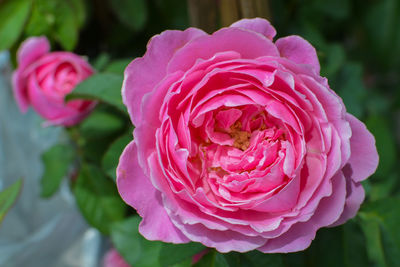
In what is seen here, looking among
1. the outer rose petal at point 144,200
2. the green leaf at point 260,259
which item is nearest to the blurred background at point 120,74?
the green leaf at point 260,259

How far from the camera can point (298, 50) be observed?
344 millimetres

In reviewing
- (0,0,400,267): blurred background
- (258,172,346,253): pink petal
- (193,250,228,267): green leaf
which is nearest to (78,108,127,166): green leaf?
(0,0,400,267): blurred background

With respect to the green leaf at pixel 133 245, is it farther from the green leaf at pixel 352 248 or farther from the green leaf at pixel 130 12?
the green leaf at pixel 130 12

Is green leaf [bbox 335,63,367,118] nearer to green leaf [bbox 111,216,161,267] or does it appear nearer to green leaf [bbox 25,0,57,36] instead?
green leaf [bbox 111,216,161,267]

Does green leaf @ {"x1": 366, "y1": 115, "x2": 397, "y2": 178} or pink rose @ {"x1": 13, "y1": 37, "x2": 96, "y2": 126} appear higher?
pink rose @ {"x1": 13, "y1": 37, "x2": 96, "y2": 126}

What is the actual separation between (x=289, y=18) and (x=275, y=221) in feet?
2.22

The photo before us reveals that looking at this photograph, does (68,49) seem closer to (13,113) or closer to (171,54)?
(13,113)

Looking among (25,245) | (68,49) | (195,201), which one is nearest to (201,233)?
(195,201)

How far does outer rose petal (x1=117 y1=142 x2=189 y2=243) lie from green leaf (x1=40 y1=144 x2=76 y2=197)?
0.42 metres

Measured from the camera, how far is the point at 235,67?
1.05ft

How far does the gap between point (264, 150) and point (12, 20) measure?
21.7 inches

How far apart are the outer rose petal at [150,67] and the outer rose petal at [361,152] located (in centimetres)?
14

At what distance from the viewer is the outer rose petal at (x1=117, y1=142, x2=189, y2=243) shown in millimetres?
326

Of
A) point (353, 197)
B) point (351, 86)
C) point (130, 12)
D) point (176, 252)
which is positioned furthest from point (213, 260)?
point (130, 12)
